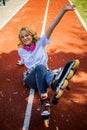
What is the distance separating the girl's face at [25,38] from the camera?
18.5ft

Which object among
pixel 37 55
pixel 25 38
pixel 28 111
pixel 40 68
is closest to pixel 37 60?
pixel 37 55

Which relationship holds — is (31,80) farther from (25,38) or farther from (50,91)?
(25,38)

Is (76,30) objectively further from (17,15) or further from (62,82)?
(62,82)

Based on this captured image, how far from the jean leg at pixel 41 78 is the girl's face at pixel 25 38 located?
0.56 metres

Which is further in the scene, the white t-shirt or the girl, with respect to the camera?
the white t-shirt

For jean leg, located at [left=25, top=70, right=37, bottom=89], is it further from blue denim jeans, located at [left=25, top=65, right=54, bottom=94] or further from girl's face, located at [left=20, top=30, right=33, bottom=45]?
girl's face, located at [left=20, top=30, right=33, bottom=45]

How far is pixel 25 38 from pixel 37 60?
1.87ft

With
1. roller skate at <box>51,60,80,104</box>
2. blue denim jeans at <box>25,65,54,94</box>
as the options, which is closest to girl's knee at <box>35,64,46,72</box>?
blue denim jeans at <box>25,65,54,94</box>

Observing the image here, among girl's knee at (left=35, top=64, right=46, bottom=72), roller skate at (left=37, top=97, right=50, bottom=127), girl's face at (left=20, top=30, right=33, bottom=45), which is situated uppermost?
girl's face at (left=20, top=30, right=33, bottom=45)

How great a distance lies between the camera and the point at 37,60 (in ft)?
19.6

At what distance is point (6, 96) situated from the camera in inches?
248

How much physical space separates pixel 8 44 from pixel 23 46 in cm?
430

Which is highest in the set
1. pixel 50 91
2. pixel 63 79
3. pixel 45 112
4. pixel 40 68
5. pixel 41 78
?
pixel 63 79

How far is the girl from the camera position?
536cm
